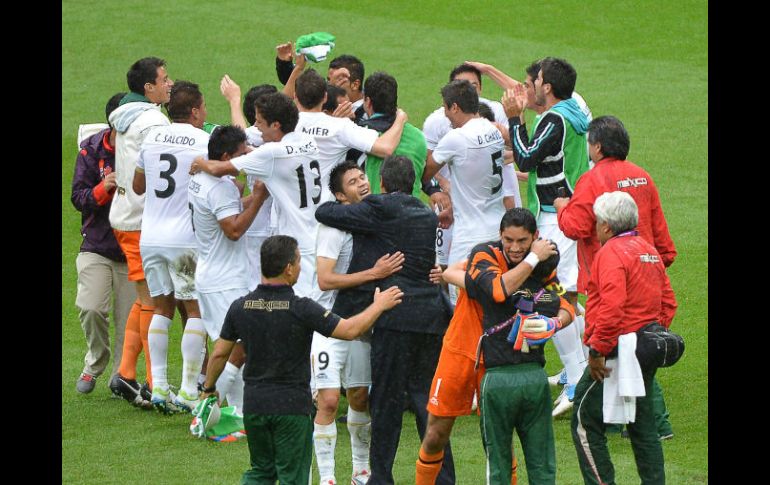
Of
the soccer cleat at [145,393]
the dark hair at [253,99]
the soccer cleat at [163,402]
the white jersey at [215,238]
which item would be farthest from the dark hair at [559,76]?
the soccer cleat at [145,393]

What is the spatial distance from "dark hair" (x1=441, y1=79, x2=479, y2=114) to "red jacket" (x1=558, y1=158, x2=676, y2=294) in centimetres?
133

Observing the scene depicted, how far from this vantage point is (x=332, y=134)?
8.55 m

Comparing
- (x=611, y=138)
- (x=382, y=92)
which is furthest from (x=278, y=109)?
(x=611, y=138)

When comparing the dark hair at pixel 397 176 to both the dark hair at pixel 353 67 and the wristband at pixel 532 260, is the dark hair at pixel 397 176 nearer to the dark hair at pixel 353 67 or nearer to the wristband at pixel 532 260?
the wristband at pixel 532 260

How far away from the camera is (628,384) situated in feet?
21.6

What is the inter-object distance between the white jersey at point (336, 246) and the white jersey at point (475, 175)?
160 cm

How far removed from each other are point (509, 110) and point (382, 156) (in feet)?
3.02

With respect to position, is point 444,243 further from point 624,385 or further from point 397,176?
point 624,385

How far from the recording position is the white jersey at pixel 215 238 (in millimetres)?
8344

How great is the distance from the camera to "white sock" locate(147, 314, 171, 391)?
906 cm

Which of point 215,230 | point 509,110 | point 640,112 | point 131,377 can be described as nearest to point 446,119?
point 509,110

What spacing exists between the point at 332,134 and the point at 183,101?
44.1 inches

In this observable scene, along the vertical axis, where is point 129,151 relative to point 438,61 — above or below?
below

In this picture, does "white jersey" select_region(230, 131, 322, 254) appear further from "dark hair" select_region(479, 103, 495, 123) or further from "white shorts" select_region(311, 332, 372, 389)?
"dark hair" select_region(479, 103, 495, 123)
